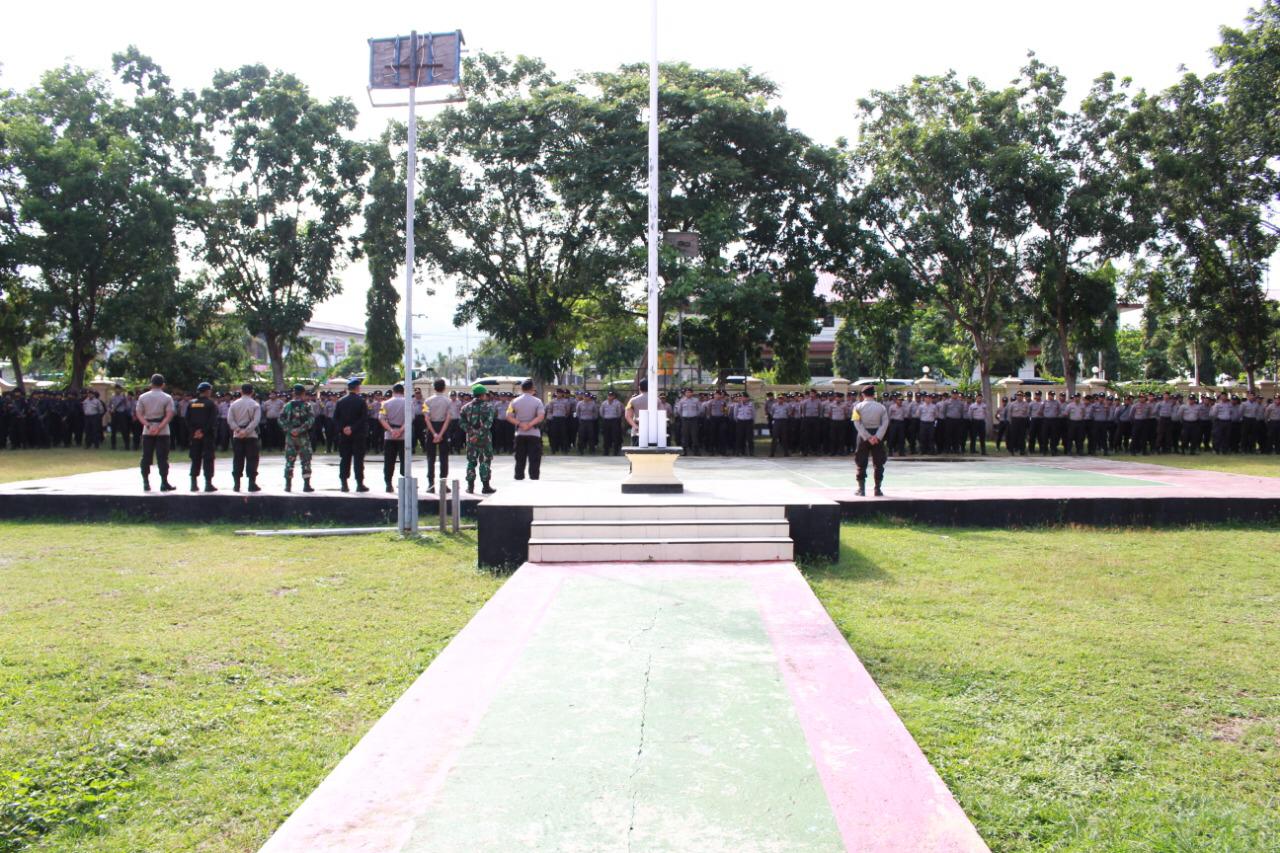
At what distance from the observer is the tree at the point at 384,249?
2652 centimetres

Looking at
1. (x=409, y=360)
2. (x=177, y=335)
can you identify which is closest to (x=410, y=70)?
(x=409, y=360)

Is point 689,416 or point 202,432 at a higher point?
point 689,416

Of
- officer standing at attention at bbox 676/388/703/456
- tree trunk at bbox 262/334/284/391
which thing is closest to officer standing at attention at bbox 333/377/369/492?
officer standing at attention at bbox 676/388/703/456

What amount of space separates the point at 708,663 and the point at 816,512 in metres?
3.99

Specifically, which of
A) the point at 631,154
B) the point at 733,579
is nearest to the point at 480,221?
the point at 631,154

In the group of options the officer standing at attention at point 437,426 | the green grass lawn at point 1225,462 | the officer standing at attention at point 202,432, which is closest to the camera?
the officer standing at attention at point 202,432

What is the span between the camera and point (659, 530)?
29.8 feet

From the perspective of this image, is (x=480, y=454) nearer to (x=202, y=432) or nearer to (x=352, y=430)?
(x=352, y=430)

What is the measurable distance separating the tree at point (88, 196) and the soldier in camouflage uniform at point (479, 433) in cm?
1700

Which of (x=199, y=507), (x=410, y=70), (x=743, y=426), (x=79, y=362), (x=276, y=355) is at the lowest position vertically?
(x=199, y=507)

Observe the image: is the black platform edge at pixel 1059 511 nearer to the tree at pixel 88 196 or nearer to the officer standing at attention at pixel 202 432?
the officer standing at attention at pixel 202 432

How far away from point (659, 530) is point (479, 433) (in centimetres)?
488

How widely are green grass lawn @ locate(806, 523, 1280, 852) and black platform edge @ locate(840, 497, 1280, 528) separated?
5.11 ft

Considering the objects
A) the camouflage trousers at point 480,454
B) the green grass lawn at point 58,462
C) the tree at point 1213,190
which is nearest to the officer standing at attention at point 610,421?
the camouflage trousers at point 480,454
